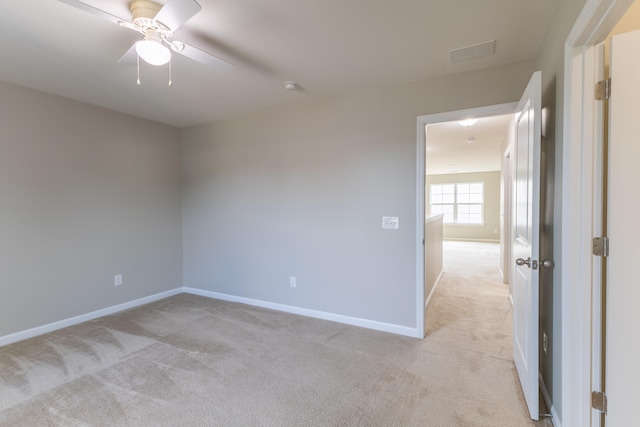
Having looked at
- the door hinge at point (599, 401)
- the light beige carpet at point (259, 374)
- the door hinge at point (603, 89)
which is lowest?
the light beige carpet at point (259, 374)

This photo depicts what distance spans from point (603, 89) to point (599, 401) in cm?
148

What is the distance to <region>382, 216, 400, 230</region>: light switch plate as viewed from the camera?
299 centimetres

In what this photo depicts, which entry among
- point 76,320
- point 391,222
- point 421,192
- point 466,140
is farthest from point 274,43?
point 466,140

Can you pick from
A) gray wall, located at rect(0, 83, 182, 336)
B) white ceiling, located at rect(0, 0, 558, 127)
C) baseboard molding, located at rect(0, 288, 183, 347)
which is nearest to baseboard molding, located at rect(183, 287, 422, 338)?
baseboard molding, located at rect(0, 288, 183, 347)

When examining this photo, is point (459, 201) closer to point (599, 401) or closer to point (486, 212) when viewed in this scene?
point (486, 212)

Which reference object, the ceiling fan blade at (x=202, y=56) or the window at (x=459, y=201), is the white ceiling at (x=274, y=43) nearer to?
the ceiling fan blade at (x=202, y=56)

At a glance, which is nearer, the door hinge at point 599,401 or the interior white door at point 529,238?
the door hinge at point 599,401

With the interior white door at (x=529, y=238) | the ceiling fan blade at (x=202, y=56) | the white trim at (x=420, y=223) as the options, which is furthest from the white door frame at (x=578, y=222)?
the ceiling fan blade at (x=202, y=56)

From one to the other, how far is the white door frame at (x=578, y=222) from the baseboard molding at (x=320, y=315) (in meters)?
1.52

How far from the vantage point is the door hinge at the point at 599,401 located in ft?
4.61

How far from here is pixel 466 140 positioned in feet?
17.8

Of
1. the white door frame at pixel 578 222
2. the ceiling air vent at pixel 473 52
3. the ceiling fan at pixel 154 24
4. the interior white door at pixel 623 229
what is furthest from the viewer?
the ceiling air vent at pixel 473 52

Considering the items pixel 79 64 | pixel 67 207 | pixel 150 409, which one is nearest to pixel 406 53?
pixel 79 64

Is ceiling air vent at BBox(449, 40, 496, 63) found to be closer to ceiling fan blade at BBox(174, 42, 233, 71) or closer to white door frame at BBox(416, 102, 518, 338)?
white door frame at BBox(416, 102, 518, 338)
